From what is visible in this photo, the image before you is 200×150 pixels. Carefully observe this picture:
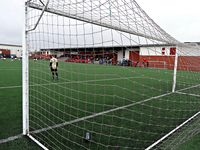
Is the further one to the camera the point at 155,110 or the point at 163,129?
the point at 155,110

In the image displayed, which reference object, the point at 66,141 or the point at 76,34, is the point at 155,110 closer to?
the point at 66,141

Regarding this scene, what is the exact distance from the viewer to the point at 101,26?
3.01 m

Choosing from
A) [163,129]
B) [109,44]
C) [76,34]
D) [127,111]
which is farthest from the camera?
[127,111]

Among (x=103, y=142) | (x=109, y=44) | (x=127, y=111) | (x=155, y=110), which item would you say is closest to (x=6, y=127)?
(x=103, y=142)

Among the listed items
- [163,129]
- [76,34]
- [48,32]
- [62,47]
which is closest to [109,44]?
[76,34]

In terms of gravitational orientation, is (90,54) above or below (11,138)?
above

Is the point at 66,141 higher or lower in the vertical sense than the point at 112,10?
lower

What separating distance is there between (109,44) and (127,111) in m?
2.65

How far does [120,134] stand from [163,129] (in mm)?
950

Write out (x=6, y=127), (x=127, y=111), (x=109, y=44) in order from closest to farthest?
(x=109, y=44) → (x=6, y=127) → (x=127, y=111)

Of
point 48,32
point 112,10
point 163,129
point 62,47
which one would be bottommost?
point 163,129

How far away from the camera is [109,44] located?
292cm

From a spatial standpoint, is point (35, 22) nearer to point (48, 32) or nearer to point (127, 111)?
point (48, 32)

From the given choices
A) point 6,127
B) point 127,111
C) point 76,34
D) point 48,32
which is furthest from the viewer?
point 127,111
